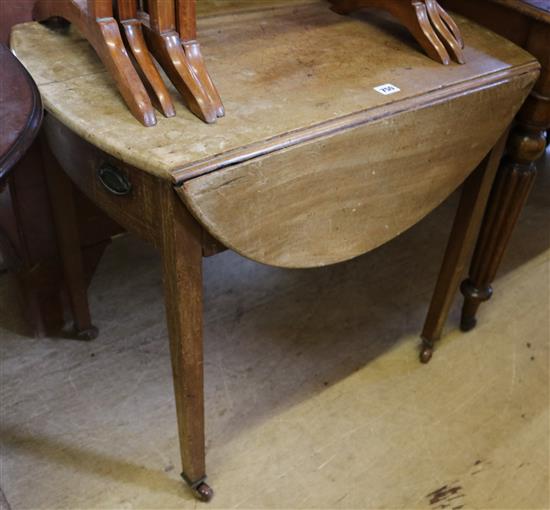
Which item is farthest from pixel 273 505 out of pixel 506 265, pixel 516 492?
pixel 506 265

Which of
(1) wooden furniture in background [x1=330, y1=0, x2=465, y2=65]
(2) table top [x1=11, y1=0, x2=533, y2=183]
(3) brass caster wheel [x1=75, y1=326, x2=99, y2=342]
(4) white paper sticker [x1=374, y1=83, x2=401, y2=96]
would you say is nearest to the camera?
(2) table top [x1=11, y1=0, x2=533, y2=183]

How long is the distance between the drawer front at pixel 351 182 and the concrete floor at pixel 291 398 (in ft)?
1.72

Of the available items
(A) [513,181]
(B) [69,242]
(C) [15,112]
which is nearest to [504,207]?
(A) [513,181]

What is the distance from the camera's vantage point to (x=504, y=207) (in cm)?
145

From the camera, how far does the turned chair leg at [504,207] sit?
1.33 metres

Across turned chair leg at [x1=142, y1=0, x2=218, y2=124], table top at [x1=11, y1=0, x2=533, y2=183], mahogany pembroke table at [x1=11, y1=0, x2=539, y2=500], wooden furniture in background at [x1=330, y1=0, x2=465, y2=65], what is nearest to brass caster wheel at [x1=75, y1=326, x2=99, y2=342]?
mahogany pembroke table at [x1=11, y1=0, x2=539, y2=500]

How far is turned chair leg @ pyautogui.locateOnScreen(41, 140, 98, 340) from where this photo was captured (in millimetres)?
1339

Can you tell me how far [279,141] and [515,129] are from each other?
628 millimetres

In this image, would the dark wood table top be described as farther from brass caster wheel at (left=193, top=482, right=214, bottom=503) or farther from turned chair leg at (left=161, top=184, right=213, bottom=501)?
brass caster wheel at (left=193, top=482, right=214, bottom=503)

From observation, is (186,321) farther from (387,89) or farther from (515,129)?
(515,129)

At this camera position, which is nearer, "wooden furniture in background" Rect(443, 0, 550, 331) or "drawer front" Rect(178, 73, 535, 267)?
"drawer front" Rect(178, 73, 535, 267)

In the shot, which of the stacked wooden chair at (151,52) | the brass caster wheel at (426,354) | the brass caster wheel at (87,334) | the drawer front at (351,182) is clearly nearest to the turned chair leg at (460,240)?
the brass caster wheel at (426,354)

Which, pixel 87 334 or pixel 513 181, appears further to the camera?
pixel 87 334

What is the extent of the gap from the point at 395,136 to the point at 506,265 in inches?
42.1
